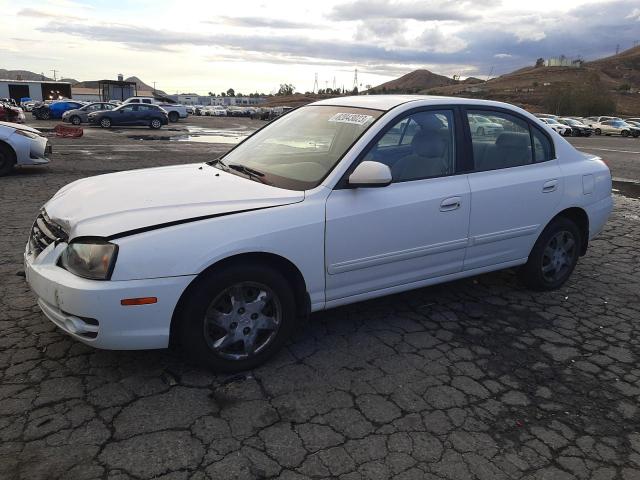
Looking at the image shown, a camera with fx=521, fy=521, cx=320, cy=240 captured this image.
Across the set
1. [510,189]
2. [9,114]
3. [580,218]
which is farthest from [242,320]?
[9,114]

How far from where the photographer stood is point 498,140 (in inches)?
167

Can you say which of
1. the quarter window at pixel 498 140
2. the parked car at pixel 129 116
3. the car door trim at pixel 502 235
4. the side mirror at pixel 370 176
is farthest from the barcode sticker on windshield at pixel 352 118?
the parked car at pixel 129 116

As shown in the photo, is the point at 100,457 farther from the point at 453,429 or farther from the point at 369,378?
the point at 453,429

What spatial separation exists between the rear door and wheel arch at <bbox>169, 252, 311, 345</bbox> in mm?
1437

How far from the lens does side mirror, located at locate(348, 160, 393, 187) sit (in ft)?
10.5

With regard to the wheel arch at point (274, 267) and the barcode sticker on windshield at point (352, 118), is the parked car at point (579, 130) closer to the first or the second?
the barcode sticker on windshield at point (352, 118)

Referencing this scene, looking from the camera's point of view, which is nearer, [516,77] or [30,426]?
[30,426]

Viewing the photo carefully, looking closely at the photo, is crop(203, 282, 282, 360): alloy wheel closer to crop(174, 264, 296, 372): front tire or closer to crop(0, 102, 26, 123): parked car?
crop(174, 264, 296, 372): front tire

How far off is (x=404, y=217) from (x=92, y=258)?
1945 millimetres

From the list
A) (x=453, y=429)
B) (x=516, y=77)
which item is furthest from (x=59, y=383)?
(x=516, y=77)

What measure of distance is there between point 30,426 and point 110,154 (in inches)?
529

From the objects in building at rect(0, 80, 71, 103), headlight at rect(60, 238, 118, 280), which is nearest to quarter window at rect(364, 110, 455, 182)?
headlight at rect(60, 238, 118, 280)

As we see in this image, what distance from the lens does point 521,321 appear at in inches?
163

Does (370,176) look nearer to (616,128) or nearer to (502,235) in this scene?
(502,235)
